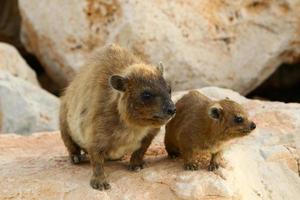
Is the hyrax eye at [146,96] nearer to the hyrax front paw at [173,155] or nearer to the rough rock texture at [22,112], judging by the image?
the hyrax front paw at [173,155]

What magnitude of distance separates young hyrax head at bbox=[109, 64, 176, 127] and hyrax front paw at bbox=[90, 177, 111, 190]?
0.81m

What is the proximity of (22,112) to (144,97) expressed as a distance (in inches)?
206

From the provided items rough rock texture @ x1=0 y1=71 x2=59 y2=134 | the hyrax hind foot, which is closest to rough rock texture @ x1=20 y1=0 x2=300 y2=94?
rough rock texture @ x1=0 y1=71 x2=59 y2=134

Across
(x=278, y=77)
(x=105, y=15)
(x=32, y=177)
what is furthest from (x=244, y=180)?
(x=278, y=77)

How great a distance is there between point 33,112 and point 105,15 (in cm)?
242

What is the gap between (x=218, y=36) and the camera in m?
13.9

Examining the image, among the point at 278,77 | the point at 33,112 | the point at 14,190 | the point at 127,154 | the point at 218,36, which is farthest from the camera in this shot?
the point at 278,77

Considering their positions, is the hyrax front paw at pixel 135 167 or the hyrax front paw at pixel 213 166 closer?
the hyrax front paw at pixel 213 166

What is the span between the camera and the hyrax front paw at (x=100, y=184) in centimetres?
838

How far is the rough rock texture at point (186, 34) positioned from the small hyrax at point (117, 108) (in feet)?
13.8

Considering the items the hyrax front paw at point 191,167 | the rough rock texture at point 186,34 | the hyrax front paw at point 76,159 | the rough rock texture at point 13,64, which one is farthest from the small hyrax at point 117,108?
the rough rock texture at point 13,64

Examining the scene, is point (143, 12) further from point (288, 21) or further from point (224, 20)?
point (288, 21)

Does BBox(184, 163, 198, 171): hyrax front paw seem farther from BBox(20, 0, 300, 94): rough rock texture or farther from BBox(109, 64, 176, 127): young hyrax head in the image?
BBox(20, 0, 300, 94): rough rock texture

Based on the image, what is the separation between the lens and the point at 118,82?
8.41m
